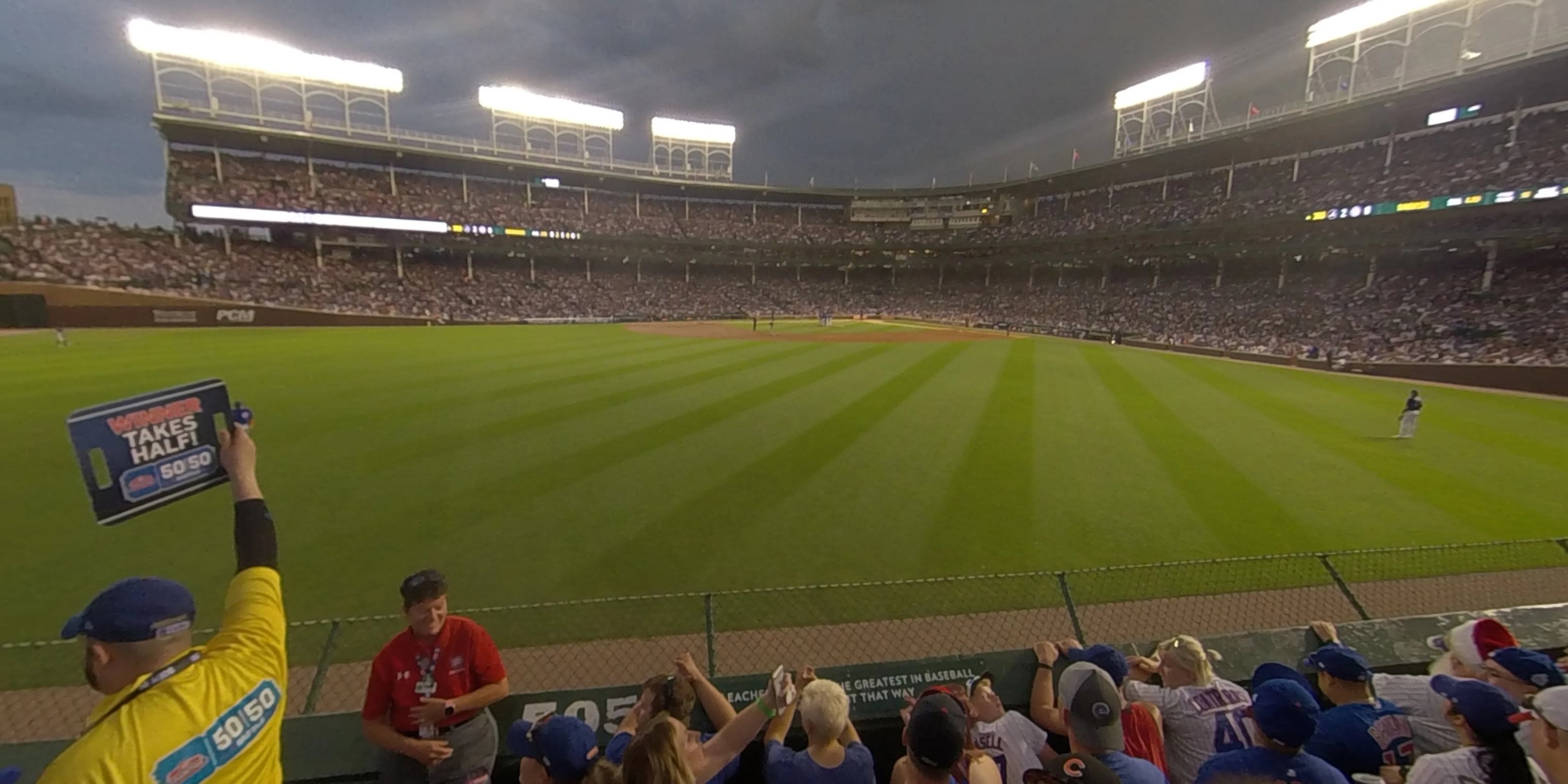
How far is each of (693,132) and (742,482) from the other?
67.5 m

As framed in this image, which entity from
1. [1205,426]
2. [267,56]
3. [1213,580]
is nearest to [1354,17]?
[1205,426]

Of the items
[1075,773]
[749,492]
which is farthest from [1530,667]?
[749,492]

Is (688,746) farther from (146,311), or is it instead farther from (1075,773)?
Result: (146,311)

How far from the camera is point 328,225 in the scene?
2090 inches

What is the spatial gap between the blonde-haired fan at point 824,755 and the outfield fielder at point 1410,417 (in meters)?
18.8

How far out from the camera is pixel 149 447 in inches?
108

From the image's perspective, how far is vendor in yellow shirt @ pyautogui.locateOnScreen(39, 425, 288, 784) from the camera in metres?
1.89

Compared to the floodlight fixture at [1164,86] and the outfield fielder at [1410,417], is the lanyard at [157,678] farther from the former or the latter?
the floodlight fixture at [1164,86]

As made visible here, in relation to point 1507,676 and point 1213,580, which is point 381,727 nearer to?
point 1507,676

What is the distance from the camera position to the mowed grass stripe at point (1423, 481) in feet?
34.8

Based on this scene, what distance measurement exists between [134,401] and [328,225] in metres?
63.1

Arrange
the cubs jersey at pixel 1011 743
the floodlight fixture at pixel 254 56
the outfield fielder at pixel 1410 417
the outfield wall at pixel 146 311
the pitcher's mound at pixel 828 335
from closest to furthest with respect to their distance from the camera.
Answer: the cubs jersey at pixel 1011 743, the outfield fielder at pixel 1410 417, the outfield wall at pixel 146 311, the pitcher's mound at pixel 828 335, the floodlight fixture at pixel 254 56

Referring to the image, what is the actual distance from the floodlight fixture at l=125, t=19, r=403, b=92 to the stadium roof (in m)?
4.33

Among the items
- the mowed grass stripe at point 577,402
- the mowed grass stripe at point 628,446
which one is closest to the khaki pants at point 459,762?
the mowed grass stripe at point 628,446
